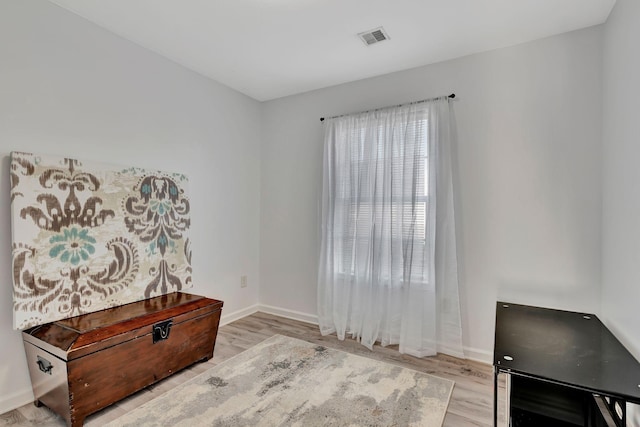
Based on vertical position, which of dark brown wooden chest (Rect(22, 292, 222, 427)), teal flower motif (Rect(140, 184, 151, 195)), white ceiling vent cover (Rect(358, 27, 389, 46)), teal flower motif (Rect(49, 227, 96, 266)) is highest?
white ceiling vent cover (Rect(358, 27, 389, 46))

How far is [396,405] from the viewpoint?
1955 mm

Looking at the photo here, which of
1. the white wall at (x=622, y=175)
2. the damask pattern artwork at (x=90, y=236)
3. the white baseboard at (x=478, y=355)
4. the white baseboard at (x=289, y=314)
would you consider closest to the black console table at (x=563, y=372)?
the white wall at (x=622, y=175)

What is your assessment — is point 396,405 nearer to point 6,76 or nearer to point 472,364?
point 472,364

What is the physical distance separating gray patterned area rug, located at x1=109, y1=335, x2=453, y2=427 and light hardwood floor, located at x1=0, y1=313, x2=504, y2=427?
0.29ft

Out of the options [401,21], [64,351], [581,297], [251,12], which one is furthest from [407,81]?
[64,351]

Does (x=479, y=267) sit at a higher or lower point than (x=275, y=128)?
lower

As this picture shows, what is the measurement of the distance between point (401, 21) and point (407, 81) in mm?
749

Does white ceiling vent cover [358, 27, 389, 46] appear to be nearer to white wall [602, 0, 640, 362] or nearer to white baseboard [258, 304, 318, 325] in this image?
white wall [602, 0, 640, 362]

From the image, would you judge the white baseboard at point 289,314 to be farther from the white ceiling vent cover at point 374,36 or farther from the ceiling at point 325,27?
the white ceiling vent cover at point 374,36

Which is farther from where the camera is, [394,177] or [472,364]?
[394,177]

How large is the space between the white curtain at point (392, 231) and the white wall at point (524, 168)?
15 cm

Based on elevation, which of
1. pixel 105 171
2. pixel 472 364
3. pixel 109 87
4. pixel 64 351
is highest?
pixel 109 87

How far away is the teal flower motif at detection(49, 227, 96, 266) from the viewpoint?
1996 millimetres

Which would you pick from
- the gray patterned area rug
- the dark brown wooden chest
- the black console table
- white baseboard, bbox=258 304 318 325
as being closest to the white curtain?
white baseboard, bbox=258 304 318 325
